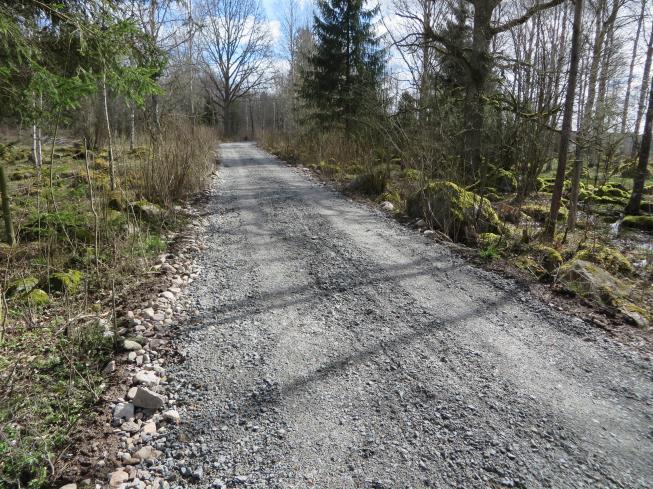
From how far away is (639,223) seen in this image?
30.6 feet

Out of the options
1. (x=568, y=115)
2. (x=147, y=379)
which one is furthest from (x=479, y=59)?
(x=147, y=379)

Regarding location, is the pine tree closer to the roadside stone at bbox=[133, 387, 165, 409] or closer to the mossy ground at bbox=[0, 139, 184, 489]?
the mossy ground at bbox=[0, 139, 184, 489]

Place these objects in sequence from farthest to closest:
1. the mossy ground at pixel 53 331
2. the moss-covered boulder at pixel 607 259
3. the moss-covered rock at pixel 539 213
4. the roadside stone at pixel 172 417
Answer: the moss-covered rock at pixel 539 213
the moss-covered boulder at pixel 607 259
the roadside stone at pixel 172 417
the mossy ground at pixel 53 331

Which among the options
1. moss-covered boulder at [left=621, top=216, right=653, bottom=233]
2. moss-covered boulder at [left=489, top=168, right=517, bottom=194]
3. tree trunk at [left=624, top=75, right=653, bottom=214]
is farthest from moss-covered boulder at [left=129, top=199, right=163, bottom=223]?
tree trunk at [left=624, top=75, right=653, bottom=214]

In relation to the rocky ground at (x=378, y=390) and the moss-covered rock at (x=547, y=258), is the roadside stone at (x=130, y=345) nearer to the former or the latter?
the rocky ground at (x=378, y=390)

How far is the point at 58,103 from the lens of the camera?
3145 millimetres

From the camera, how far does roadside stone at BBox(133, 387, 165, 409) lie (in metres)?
2.41

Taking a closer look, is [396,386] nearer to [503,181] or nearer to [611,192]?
[503,181]

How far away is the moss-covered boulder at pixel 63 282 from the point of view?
4.00 metres

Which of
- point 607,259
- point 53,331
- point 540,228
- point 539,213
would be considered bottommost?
point 53,331

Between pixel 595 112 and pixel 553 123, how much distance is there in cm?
289

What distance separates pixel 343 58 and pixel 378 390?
18073mm

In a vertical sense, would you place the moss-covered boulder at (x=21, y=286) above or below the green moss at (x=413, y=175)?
below

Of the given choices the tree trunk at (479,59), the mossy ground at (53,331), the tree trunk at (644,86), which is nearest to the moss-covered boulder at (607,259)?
the tree trunk at (479,59)
